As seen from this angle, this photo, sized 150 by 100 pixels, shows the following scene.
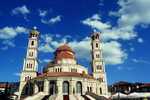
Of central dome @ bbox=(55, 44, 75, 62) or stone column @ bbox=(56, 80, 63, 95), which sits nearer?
stone column @ bbox=(56, 80, 63, 95)

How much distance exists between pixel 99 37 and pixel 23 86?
32481mm

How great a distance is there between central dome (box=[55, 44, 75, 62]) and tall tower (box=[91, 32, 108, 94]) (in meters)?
7.94

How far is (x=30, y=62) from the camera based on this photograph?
266ft

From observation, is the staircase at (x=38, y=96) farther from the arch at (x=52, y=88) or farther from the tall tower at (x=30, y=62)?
the tall tower at (x=30, y=62)

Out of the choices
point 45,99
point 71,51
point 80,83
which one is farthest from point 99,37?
point 45,99

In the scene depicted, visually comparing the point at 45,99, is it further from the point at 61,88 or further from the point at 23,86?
the point at 23,86

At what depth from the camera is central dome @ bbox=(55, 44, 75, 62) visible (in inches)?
3245

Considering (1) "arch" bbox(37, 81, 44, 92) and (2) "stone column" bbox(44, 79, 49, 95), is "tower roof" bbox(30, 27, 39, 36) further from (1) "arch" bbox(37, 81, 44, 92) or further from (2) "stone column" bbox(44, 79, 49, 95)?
(2) "stone column" bbox(44, 79, 49, 95)

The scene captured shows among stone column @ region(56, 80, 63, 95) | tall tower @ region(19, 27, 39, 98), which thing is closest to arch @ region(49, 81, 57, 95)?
stone column @ region(56, 80, 63, 95)

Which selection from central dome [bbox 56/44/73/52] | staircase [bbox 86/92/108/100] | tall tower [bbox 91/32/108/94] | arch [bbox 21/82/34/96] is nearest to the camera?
staircase [bbox 86/92/108/100]

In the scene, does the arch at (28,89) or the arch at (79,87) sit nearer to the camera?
the arch at (79,87)

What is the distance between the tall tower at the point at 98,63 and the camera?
265 feet

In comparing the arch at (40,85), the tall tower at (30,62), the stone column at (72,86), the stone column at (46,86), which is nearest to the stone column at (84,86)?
the stone column at (72,86)

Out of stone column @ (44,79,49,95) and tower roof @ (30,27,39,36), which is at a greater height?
tower roof @ (30,27,39,36)
